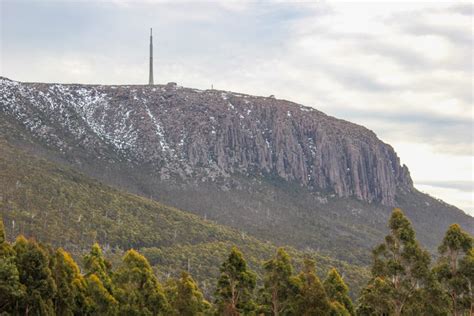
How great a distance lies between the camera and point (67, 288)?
52281mm

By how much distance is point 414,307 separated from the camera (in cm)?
4416

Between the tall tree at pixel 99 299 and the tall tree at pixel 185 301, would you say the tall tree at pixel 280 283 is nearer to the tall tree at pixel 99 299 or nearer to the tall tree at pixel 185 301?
the tall tree at pixel 185 301

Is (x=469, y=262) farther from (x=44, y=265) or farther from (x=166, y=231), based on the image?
(x=166, y=231)

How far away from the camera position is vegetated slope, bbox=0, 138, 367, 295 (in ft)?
515

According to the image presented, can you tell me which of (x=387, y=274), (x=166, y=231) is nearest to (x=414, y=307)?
(x=387, y=274)

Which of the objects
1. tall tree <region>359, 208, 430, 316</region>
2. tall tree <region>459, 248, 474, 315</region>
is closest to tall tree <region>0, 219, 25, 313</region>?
tall tree <region>359, 208, 430, 316</region>

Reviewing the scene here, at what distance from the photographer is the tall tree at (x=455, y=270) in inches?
1742

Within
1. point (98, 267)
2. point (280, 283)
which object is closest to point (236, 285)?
point (280, 283)

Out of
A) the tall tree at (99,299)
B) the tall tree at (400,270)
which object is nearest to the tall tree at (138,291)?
the tall tree at (99,299)

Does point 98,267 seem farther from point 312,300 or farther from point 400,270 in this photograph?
point 400,270

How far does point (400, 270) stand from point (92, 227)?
464 feet

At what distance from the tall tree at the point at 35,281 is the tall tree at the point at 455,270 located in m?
28.5

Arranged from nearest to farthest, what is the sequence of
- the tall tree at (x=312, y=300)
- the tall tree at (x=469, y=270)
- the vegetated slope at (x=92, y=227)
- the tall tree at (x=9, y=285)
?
the tall tree at (x=469, y=270), the tall tree at (x=9, y=285), the tall tree at (x=312, y=300), the vegetated slope at (x=92, y=227)

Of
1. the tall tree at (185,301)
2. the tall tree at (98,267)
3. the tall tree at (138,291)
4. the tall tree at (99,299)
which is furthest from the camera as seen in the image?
the tall tree at (98,267)
